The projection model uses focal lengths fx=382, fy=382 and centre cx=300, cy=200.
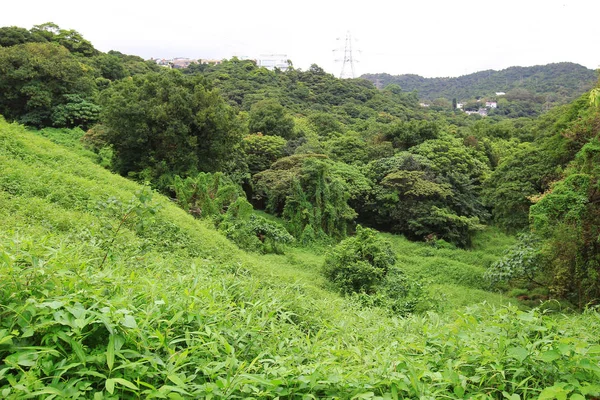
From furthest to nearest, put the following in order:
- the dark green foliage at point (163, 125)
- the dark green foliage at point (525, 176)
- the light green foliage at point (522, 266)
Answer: the dark green foliage at point (163, 125) → the dark green foliage at point (525, 176) → the light green foliage at point (522, 266)

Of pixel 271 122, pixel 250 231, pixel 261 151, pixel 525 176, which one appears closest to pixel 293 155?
pixel 261 151

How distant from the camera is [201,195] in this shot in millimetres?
10281

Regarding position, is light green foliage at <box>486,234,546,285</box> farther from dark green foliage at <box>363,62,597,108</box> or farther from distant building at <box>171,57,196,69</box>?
distant building at <box>171,57,196,69</box>

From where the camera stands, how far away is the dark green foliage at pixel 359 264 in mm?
7984

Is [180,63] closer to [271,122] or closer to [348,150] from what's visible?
[271,122]

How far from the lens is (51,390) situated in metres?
1.21

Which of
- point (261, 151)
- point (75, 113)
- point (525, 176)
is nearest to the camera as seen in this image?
point (525, 176)

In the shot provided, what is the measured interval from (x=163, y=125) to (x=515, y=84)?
7859 cm

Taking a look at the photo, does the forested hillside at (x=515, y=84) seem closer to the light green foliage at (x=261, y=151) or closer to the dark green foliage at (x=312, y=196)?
the light green foliage at (x=261, y=151)

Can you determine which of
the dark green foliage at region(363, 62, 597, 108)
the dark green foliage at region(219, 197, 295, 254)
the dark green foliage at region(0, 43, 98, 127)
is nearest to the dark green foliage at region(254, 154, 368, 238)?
the dark green foliage at region(219, 197, 295, 254)

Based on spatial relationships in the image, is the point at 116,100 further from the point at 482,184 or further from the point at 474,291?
the point at 482,184

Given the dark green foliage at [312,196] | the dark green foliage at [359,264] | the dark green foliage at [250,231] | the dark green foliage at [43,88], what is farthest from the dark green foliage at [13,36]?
the dark green foliage at [359,264]

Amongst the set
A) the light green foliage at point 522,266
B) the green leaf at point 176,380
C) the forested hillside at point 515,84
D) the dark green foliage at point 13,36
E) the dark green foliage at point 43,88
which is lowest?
the light green foliage at point 522,266

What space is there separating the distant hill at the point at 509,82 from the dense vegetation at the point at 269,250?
1709 inches
